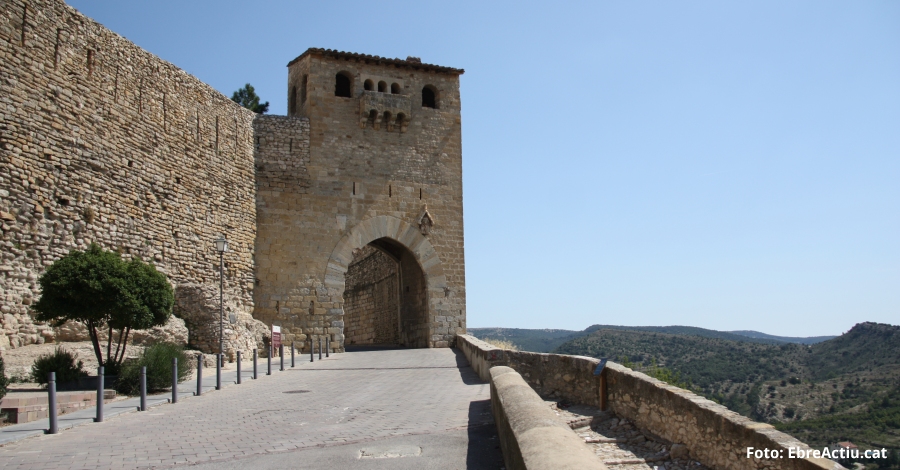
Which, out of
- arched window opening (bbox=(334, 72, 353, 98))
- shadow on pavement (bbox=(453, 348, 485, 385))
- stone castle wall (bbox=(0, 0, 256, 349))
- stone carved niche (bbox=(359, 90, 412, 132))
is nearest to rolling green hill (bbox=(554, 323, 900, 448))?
shadow on pavement (bbox=(453, 348, 485, 385))

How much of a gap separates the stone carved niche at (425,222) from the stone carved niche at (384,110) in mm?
2817

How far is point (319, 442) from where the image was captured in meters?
6.57

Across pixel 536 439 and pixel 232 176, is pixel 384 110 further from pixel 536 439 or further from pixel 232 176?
pixel 536 439

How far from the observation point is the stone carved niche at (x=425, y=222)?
72.9ft

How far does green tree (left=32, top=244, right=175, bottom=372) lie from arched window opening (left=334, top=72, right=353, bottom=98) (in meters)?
13.1

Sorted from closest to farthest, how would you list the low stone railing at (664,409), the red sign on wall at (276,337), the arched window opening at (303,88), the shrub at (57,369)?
the low stone railing at (664,409) → the shrub at (57,369) → the red sign on wall at (276,337) → the arched window opening at (303,88)

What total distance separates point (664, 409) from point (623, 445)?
80 centimetres

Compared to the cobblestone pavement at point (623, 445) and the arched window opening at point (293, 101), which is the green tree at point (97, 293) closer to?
the cobblestone pavement at point (623, 445)

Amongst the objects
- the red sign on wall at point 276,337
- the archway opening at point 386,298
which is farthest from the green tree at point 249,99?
the red sign on wall at point 276,337

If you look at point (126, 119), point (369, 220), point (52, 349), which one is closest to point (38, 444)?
point (52, 349)

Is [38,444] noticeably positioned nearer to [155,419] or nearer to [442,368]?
[155,419]

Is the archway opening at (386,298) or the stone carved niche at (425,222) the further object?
the archway opening at (386,298)

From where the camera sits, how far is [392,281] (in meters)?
26.6

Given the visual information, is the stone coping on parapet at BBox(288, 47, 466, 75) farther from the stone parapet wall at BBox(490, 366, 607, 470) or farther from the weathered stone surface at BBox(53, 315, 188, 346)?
the stone parapet wall at BBox(490, 366, 607, 470)
